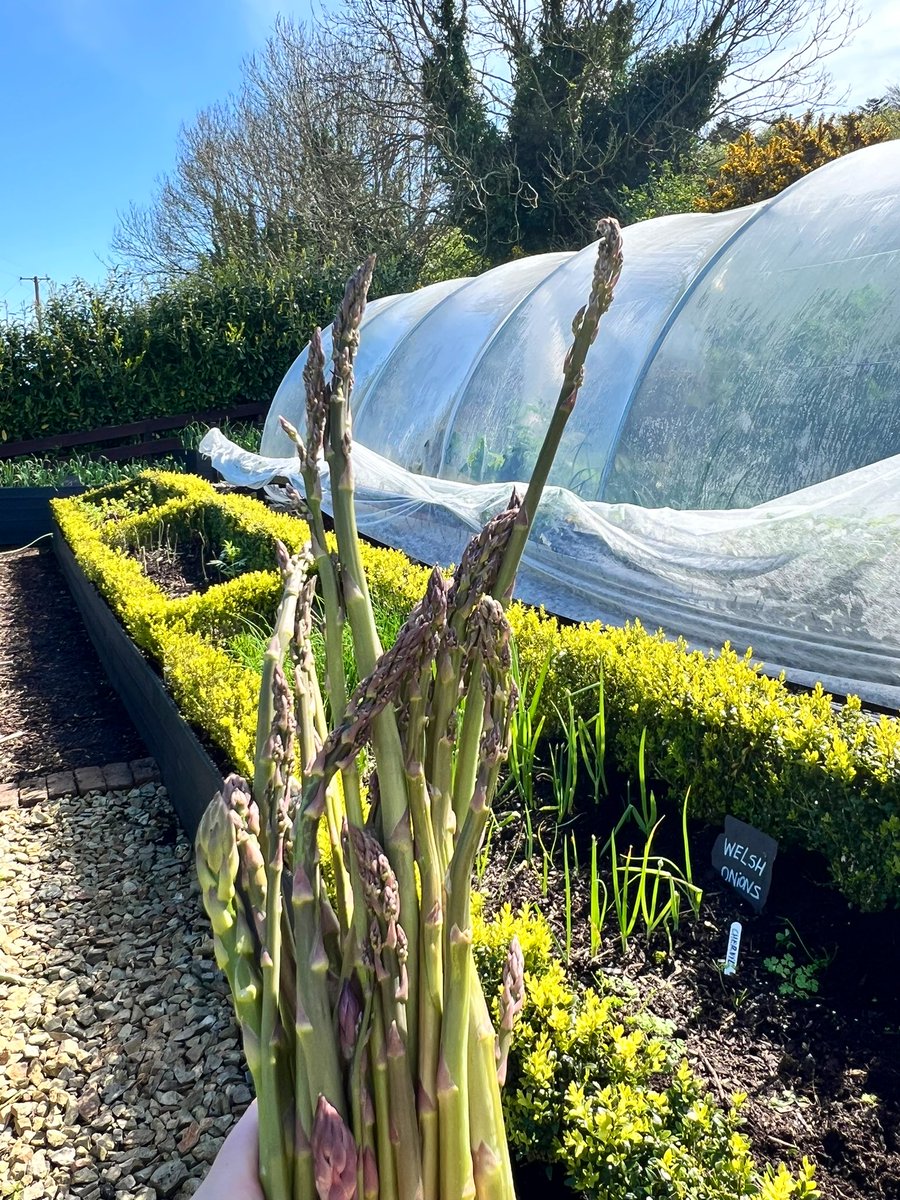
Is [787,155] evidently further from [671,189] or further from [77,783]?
[77,783]

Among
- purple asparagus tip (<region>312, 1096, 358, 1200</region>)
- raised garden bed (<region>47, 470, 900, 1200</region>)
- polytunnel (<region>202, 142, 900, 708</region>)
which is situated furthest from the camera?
polytunnel (<region>202, 142, 900, 708</region>)

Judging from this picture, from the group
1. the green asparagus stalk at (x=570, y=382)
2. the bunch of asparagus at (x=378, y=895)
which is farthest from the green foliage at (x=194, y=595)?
the green asparagus stalk at (x=570, y=382)

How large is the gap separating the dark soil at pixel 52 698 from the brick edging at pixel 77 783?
0.47ft

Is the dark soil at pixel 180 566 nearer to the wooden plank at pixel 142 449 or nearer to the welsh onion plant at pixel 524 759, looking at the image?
the welsh onion plant at pixel 524 759

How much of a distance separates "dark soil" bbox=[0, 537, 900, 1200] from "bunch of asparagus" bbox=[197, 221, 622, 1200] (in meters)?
0.96

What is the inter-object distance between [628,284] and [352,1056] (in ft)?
16.9

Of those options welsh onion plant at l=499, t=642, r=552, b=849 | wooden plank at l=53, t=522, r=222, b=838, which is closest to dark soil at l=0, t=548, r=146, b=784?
wooden plank at l=53, t=522, r=222, b=838

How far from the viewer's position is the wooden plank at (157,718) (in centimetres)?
326

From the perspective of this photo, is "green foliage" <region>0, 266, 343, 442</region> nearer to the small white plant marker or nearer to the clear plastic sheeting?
the clear plastic sheeting

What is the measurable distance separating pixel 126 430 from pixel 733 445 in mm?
11011

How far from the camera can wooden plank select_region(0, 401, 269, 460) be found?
479 inches

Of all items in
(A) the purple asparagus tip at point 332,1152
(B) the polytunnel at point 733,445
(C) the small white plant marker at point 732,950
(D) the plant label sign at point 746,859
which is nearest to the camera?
(A) the purple asparagus tip at point 332,1152

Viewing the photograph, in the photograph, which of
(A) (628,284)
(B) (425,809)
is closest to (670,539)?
(A) (628,284)

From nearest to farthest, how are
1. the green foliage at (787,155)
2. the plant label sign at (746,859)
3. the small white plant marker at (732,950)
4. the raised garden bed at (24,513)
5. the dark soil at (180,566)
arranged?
the small white plant marker at (732,950) < the plant label sign at (746,859) < the dark soil at (180,566) < the raised garden bed at (24,513) < the green foliage at (787,155)
